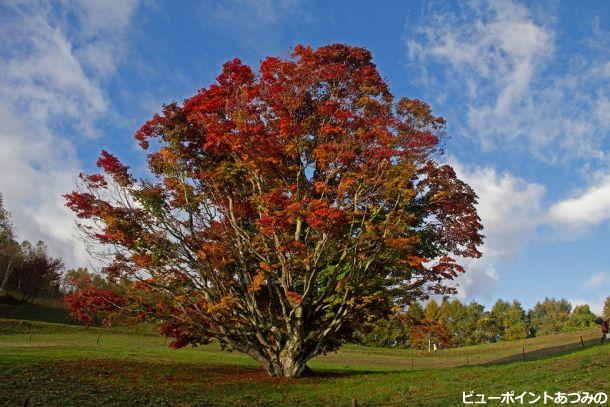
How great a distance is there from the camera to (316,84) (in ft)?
74.0

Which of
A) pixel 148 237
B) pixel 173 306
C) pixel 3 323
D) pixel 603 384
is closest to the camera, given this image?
pixel 603 384

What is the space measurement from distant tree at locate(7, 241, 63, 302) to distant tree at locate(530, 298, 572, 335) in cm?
13175

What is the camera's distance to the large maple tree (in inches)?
830

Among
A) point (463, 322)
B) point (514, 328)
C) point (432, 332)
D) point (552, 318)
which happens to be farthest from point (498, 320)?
point (432, 332)

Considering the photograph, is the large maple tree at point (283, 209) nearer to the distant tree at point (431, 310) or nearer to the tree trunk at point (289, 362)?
the tree trunk at point (289, 362)

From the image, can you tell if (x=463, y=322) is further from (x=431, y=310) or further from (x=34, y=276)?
(x=34, y=276)

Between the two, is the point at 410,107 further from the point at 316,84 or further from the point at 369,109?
the point at 316,84

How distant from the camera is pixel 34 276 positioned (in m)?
72.1

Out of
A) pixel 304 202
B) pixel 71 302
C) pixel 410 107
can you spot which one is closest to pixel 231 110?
pixel 304 202

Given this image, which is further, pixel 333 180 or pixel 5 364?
pixel 333 180

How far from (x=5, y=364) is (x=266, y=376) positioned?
39.9 feet

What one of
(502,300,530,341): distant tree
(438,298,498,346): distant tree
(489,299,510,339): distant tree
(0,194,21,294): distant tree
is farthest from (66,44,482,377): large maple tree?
→ (489,299,510,339): distant tree

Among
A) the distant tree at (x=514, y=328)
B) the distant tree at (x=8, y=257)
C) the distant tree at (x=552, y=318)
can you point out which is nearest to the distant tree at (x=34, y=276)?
the distant tree at (x=8, y=257)

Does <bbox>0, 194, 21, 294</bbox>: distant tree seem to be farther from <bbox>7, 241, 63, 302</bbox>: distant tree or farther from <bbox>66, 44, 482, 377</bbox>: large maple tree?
<bbox>66, 44, 482, 377</bbox>: large maple tree
